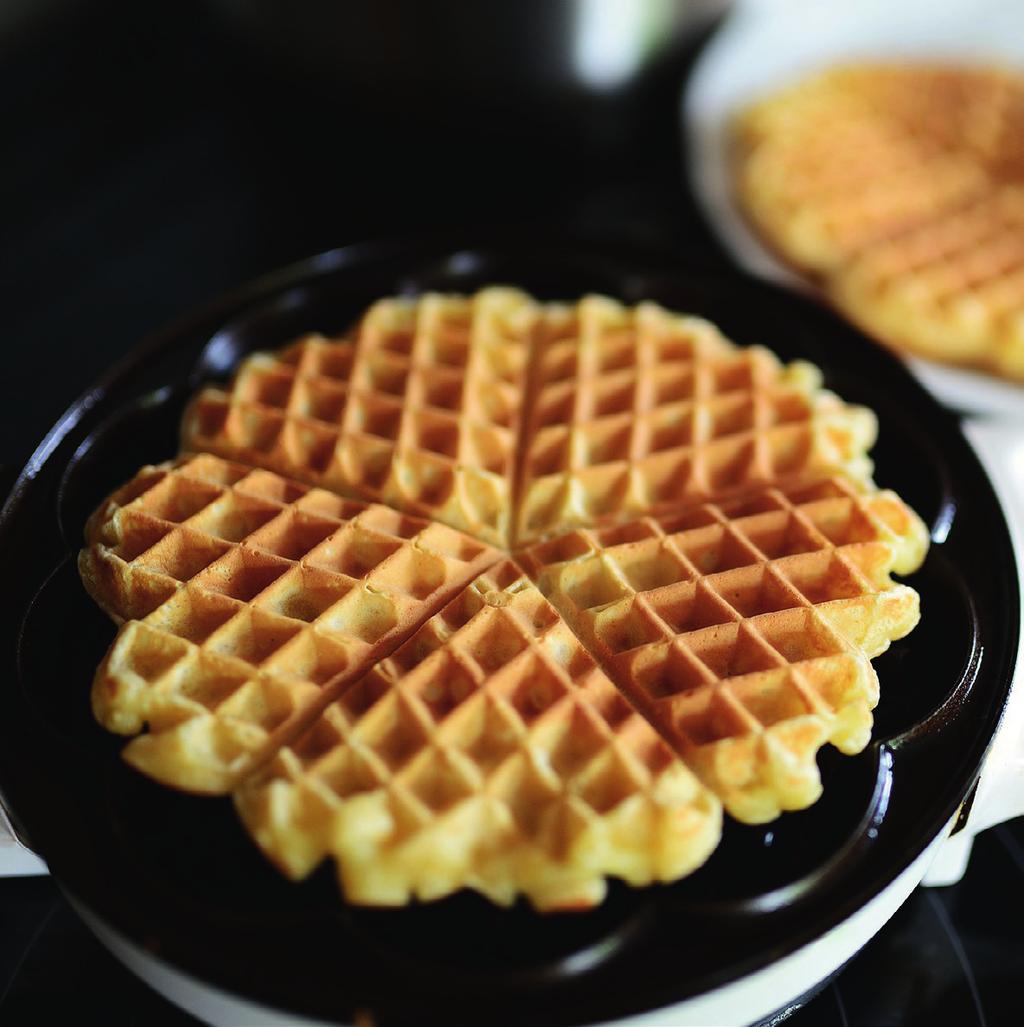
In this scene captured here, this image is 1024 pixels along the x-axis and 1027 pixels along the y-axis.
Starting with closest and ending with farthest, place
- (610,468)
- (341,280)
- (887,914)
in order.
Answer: (887,914), (610,468), (341,280)

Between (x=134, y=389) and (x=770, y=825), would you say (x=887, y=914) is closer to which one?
(x=770, y=825)

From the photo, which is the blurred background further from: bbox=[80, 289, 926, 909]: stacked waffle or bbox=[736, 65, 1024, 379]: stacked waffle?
bbox=[80, 289, 926, 909]: stacked waffle

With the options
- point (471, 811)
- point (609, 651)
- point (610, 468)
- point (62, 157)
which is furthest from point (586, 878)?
point (62, 157)

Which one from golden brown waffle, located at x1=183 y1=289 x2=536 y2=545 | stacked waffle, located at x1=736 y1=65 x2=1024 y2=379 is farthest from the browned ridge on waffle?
stacked waffle, located at x1=736 y1=65 x2=1024 y2=379

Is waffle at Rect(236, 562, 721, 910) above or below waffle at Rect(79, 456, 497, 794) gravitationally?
below

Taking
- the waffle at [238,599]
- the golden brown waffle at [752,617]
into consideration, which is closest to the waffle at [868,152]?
the golden brown waffle at [752,617]

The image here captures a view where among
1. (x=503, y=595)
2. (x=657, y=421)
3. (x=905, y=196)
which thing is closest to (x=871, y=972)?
(x=503, y=595)
